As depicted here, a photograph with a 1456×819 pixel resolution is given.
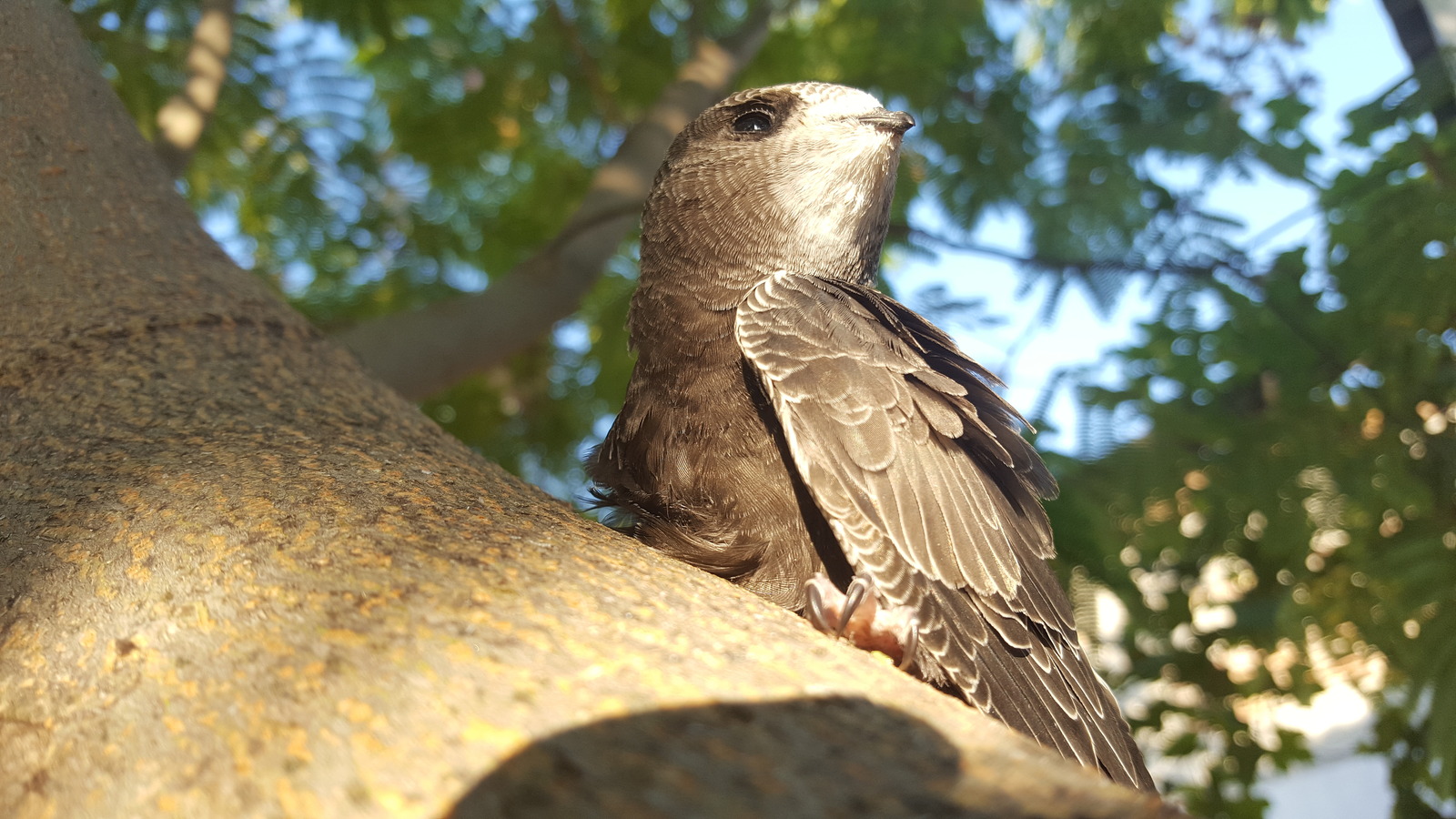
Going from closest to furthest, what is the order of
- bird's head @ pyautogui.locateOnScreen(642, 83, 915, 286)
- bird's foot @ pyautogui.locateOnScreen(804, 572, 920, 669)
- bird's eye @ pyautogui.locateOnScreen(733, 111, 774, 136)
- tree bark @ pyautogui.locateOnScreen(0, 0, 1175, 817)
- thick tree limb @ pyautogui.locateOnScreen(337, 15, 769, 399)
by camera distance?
tree bark @ pyautogui.locateOnScreen(0, 0, 1175, 817)
bird's foot @ pyautogui.locateOnScreen(804, 572, 920, 669)
bird's head @ pyautogui.locateOnScreen(642, 83, 915, 286)
bird's eye @ pyautogui.locateOnScreen(733, 111, 774, 136)
thick tree limb @ pyautogui.locateOnScreen(337, 15, 769, 399)

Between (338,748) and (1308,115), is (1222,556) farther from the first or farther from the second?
(338,748)

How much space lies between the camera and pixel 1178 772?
16.8ft

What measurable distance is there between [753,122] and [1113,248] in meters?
2.21

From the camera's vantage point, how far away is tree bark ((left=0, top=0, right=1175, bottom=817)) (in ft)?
3.22

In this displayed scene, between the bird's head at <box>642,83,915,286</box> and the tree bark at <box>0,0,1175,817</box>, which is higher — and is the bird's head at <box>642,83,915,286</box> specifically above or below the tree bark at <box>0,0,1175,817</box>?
above

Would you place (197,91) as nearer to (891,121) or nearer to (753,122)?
(753,122)

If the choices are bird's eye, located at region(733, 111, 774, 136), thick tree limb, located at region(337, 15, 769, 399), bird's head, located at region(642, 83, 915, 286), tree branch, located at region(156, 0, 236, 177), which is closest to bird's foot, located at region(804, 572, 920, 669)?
bird's head, located at region(642, 83, 915, 286)

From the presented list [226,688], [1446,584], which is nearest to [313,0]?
[226,688]

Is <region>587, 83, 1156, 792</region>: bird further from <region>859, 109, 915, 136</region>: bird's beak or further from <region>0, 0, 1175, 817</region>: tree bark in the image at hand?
<region>0, 0, 1175, 817</region>: tree bark

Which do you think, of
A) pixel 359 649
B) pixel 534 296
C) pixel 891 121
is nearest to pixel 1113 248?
pixel 891 121

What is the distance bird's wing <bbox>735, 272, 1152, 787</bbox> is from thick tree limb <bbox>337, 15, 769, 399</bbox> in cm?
204

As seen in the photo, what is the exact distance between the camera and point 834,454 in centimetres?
200

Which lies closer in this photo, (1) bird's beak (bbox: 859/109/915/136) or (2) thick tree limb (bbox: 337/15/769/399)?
(1) bird's beak (bbox: 859/109/915/136)

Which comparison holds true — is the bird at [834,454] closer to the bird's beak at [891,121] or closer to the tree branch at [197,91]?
the bird's beak at [891,121]
